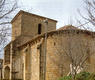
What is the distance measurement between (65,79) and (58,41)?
7.50 m

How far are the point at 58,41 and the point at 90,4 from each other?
14397mm

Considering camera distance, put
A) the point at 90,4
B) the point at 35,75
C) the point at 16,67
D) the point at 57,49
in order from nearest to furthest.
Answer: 1. the point at 90,4
2. the point at 57,49
3. the point at 35,75
4. the point at 16,67

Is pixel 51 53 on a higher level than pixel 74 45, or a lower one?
lower

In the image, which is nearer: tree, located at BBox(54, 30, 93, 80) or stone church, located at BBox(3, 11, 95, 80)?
tree, located at BBox(54, 30, 93, 80)

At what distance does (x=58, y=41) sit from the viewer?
76.9ft

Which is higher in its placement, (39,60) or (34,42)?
(34,42)

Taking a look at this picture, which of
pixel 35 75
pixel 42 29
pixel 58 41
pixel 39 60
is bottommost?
pixel 35 75

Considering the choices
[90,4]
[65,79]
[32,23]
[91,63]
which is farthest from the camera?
[32,23]

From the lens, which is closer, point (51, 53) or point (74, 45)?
point (74, 45)

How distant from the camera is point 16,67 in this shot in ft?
107

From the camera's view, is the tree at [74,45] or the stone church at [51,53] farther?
the stone church at [51,53]

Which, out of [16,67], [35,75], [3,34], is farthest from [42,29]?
[3,34]

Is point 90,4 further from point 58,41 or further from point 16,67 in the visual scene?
point 16,67

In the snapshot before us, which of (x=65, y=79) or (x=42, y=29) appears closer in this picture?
(x=65, y=79)
